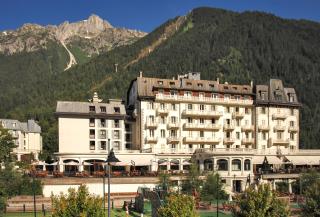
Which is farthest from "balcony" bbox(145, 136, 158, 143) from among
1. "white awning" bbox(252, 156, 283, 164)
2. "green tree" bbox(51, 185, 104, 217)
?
"green tree" bbox(51, 185, 104, 217)

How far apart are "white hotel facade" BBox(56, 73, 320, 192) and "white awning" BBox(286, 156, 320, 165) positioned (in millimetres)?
39

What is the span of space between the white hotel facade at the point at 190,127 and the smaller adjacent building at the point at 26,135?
49980 mm

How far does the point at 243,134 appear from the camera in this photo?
3831 inches

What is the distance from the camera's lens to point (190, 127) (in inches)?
3620

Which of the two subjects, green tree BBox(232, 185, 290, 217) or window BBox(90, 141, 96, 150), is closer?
green tree BBox(232, 185, 290, 217)

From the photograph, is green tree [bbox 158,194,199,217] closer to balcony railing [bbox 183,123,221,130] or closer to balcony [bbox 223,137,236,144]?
balcony railing [bbox 183,123,221,130]

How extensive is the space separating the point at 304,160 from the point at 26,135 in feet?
266

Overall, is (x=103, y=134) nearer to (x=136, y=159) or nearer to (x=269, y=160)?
(x=136, y=159)

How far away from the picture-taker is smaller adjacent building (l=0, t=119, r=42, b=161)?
136 metres

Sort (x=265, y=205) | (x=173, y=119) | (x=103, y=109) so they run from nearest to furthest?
(x=265, y=205) → (x=103, y=109) → (x=173, y=119)

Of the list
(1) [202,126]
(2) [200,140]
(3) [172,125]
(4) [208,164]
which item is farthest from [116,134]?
(4) [208,164]

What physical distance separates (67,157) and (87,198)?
161ft

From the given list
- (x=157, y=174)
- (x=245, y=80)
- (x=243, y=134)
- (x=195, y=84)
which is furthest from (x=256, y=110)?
(x=245, y=80)

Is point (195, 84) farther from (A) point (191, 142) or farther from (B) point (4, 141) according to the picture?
(B) point (4, 141)
